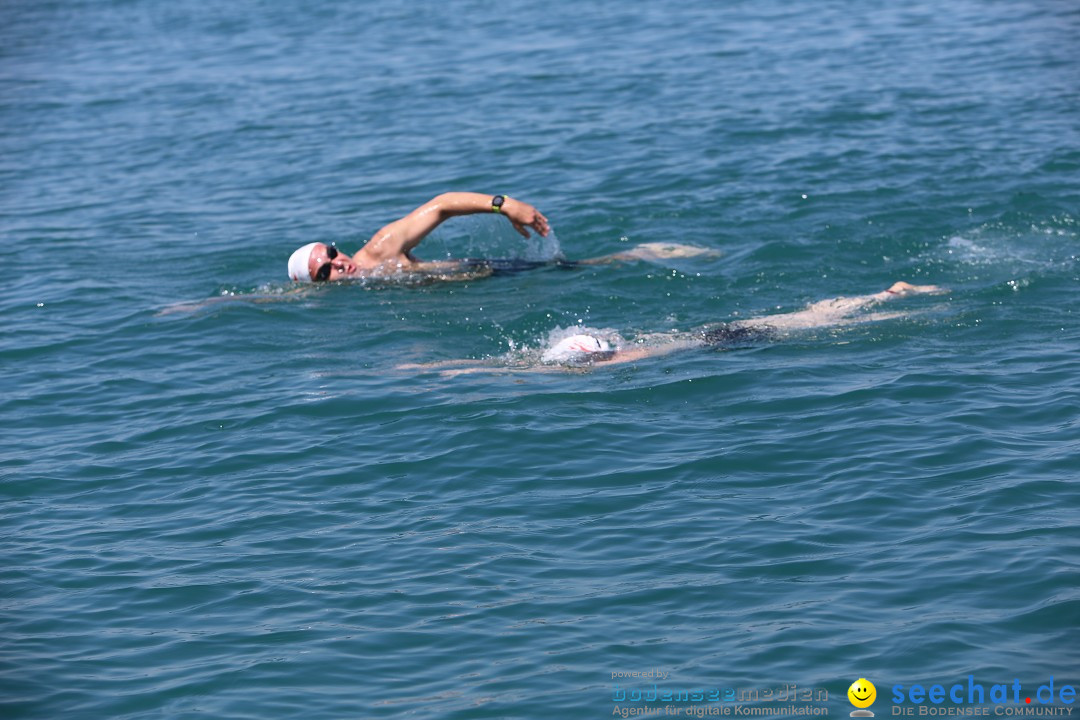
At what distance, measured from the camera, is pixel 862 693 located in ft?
22.9

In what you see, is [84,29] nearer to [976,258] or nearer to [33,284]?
[33,284]

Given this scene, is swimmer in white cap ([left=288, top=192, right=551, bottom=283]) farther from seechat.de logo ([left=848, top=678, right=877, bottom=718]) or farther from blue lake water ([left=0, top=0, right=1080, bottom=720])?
seechat.de logo ([left=848, top=678, right=877, bottom=718])

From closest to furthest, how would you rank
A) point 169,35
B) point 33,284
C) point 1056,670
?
point 1056,670, point 33,284, point 169,35

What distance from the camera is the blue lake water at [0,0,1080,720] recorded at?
7.73 metres

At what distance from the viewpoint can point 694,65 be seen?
78.8 feet

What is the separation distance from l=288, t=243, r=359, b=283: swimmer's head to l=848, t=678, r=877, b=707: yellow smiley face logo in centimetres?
901

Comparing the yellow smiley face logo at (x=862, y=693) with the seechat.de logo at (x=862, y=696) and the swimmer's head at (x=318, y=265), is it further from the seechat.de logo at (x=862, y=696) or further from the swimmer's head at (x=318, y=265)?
the swimmer's head at (x=318, y=265)

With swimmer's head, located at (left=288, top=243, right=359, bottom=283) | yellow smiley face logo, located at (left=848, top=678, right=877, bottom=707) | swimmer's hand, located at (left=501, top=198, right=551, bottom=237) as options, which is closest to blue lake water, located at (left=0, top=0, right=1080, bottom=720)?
yellow smiley face logo, located at (left=848, top=678, right=877, bottom=707)

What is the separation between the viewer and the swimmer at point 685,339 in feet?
39.4

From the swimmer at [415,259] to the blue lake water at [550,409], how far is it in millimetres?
300

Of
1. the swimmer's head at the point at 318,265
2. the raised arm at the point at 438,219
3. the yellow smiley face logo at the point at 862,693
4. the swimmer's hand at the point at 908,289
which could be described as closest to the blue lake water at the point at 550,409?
the yellow smiley face logo at the point at 862,693

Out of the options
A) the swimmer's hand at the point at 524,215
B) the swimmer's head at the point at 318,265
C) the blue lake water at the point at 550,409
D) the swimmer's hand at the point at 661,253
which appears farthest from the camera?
the swimmer's hand at the point at 661,253

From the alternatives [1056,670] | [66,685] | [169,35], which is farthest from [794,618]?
[169,35]

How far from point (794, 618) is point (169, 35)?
27.2 meters
